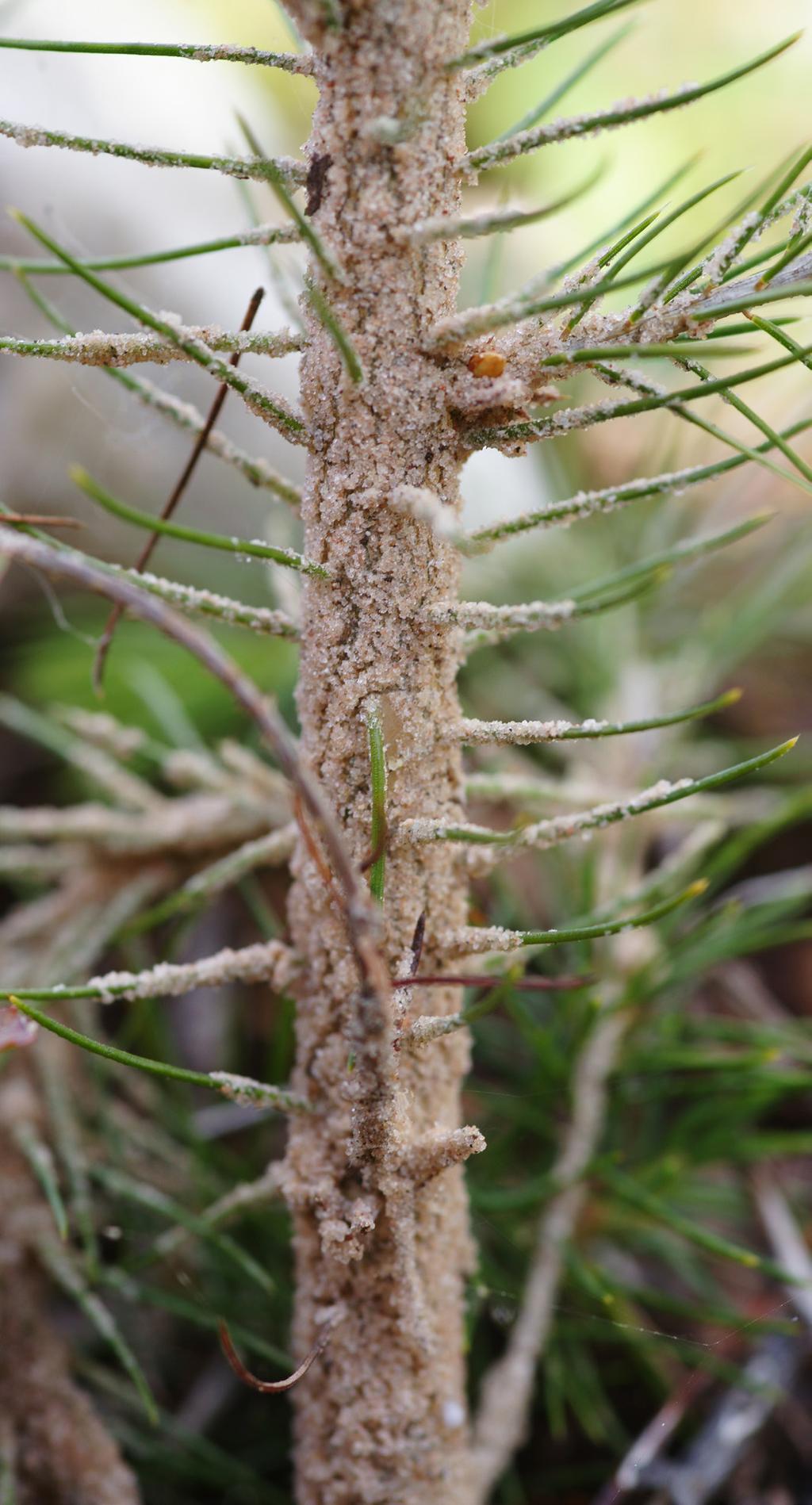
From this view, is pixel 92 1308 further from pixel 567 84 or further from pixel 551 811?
pixel 567 84

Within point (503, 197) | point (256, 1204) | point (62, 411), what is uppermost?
point (62, 411)

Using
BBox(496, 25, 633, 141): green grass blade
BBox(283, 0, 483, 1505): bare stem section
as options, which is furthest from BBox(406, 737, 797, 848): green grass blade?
BBox(496, 25, 633, 141): green grass blade

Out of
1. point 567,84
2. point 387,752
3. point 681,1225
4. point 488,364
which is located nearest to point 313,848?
point 387,752

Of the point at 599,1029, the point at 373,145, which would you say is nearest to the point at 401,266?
the point at 373,145

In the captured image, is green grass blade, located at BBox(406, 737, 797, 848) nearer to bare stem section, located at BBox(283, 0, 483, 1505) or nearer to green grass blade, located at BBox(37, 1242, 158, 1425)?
bare stem section, located at BBox(283, 0, 483, 1505)

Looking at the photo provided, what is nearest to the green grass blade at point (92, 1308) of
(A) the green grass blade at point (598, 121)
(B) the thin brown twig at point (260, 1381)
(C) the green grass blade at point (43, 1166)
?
(C) the green grass blade at point (43, 1166)

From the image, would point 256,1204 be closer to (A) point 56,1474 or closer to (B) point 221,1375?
(A) point 56,1474
